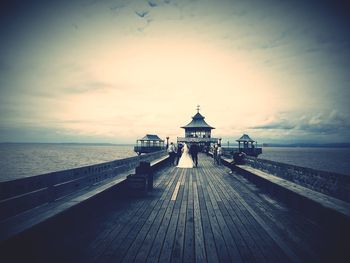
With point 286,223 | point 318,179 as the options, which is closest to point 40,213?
point 286,223

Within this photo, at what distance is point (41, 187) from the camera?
485 cm

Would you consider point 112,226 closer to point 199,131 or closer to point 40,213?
point 40,213

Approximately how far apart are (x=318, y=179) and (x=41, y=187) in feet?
24.4

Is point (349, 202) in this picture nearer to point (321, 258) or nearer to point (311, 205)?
point (311, 205)

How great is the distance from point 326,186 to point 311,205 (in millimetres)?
912

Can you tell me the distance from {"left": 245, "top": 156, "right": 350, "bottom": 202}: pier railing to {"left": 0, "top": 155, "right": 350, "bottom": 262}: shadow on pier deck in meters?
1.04

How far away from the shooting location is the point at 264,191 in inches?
345

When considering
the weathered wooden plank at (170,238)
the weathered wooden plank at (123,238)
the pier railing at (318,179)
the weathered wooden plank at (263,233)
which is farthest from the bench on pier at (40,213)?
the pier railing at (318,179)

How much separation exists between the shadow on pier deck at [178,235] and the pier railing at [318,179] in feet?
3.41

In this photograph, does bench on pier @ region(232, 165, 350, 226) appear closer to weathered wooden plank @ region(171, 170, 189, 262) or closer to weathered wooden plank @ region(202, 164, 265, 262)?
weathered wooden plank @ region(202, 164, 265, 262)

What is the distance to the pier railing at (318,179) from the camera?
209 inches

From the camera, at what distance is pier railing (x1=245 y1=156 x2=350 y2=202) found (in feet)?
17.4

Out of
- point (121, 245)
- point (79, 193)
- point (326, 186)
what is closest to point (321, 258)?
point (326, 186)

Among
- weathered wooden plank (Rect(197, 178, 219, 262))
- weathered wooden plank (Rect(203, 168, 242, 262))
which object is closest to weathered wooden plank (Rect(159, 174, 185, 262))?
weathered wooden plank (Rect(197, 178, 219, 262))
